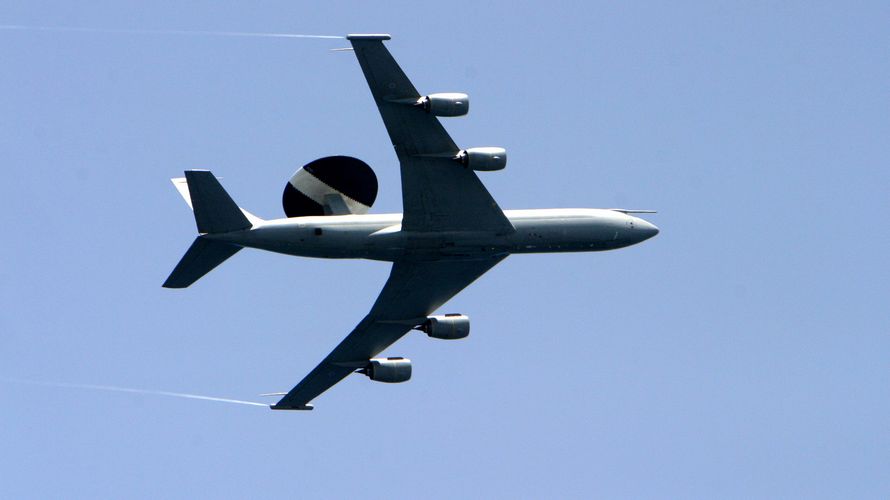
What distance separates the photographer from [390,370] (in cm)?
9269

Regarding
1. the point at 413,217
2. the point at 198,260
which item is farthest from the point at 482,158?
the point at 198,260

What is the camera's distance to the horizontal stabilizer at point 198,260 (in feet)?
273

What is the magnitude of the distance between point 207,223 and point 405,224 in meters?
8.80

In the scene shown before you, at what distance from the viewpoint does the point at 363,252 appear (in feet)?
277

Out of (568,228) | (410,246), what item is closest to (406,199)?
(410,246)

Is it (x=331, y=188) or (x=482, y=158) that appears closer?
(x=482, y=158)

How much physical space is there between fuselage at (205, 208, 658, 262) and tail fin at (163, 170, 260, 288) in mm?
499

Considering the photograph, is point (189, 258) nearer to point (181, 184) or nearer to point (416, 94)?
point (181, 184)

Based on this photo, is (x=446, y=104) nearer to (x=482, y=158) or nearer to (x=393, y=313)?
(x=482, y=158)

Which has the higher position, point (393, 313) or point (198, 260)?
point (198, 260)

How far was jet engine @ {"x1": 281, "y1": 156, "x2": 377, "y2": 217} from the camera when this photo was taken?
281ft

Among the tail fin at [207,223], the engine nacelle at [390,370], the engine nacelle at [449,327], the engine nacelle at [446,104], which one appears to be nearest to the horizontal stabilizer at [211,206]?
the tail fin at [207,223]

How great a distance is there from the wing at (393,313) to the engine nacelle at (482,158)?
6.83m

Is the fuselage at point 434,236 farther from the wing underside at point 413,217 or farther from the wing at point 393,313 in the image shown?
the wing at point 393,313
